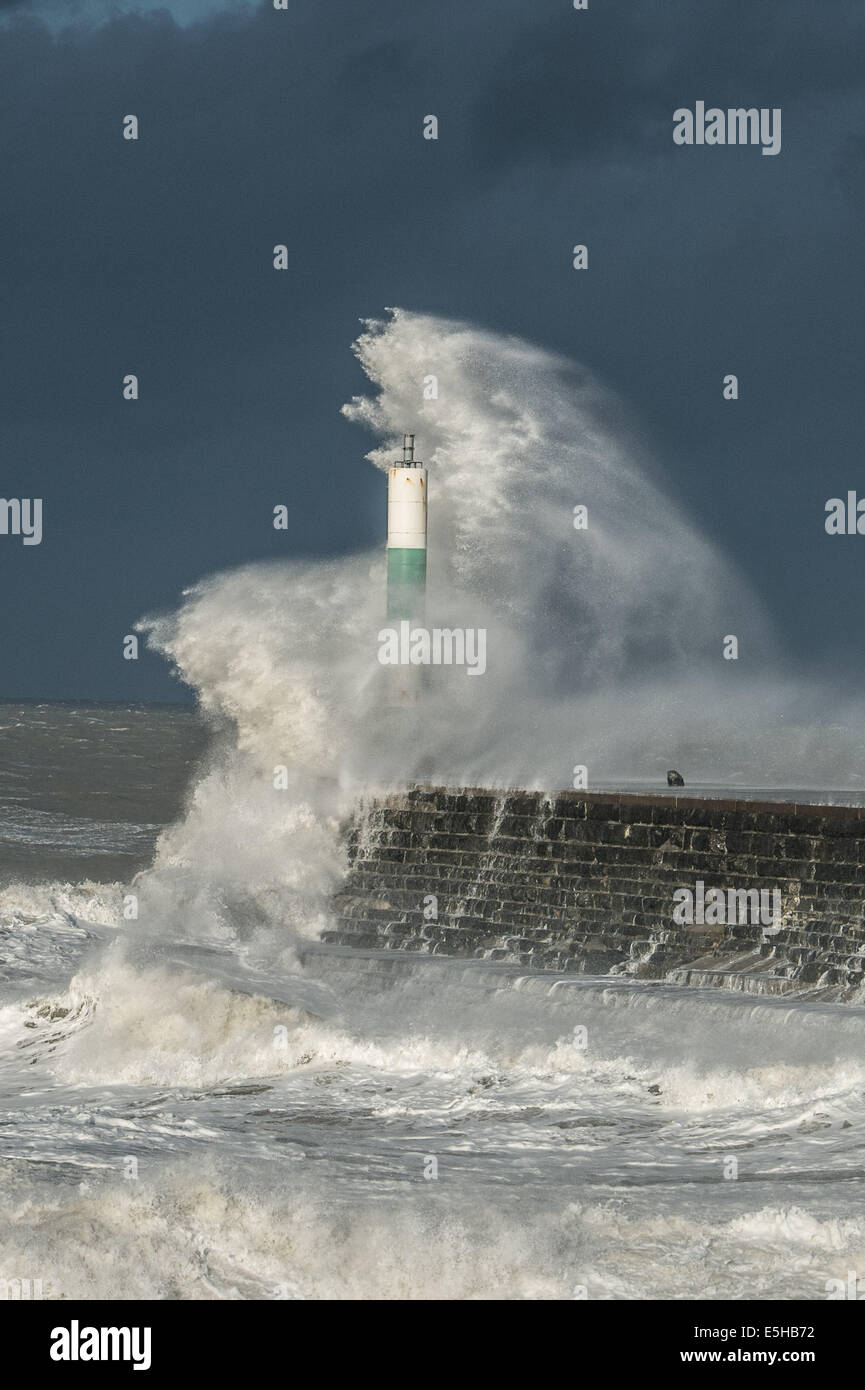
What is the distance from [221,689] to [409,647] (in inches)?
86.8

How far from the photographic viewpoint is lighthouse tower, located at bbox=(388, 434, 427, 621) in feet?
70.0

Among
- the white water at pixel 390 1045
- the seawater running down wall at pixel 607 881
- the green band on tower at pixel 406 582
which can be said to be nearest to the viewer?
the white water at pixel 390 1045

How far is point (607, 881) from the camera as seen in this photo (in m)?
14.2

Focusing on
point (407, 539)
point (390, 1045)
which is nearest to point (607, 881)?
point (390, 1045)

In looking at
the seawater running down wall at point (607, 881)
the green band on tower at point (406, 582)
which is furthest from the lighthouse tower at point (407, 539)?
the seawater running down wall at point (607, 881)

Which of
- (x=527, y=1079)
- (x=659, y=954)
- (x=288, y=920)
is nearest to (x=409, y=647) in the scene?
(x=288, y=920)

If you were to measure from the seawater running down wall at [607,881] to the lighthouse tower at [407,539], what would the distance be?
15.5 ft

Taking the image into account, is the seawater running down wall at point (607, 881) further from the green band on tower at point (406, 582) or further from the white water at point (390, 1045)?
the green band on tower at point (406, 582)

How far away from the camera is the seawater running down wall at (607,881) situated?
1257 centimetres

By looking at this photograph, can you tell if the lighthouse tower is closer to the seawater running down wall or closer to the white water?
A: the white water

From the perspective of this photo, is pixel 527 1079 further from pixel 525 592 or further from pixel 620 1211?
pixel 525 592

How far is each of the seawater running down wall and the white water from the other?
1.80 ft

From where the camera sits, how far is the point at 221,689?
19703 millimetres

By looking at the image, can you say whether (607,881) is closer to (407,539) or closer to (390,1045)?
(390,1045)
